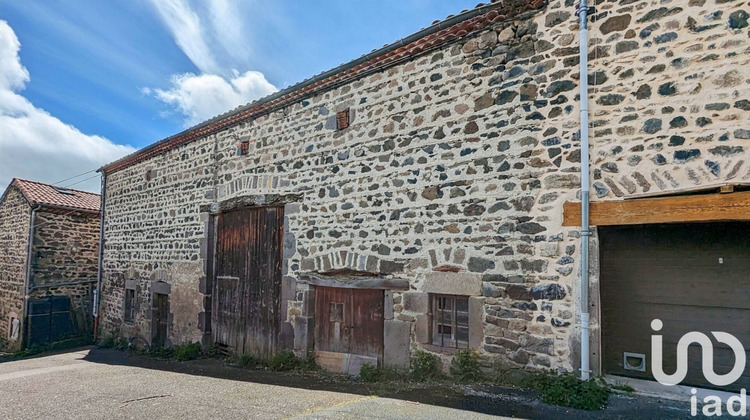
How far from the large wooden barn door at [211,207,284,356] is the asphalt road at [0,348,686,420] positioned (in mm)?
799

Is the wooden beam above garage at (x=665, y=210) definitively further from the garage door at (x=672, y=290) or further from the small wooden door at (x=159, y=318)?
the small wooden door at (x=159, y=318)

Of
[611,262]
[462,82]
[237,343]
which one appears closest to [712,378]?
[611,262]

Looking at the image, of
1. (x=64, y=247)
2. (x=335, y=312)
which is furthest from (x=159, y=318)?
(x=64, y=247)

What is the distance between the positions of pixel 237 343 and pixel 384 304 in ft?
11.6

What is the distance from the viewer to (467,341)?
202 inches

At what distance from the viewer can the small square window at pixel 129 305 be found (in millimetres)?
10824

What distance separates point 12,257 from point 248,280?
11.3 meters

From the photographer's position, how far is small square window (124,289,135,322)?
35.5ft

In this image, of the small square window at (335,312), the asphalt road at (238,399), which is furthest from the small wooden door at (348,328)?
the asphalt road at (238,399)

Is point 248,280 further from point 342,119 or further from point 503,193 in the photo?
point 503,193

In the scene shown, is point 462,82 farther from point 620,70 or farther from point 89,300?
point 89,300

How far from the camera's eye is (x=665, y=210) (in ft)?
13.0

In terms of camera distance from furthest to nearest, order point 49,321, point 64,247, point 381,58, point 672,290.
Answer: point 64,247
point 49,321
point 381,58
point 672,290

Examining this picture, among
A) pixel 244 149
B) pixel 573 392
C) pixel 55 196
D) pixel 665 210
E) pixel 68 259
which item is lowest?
pixel 573 392
